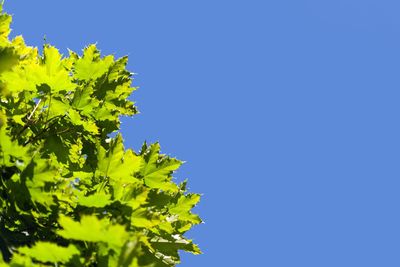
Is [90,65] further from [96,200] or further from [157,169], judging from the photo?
[96,200]

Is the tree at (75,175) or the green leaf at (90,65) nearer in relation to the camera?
the tree at (75,175)

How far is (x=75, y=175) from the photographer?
14.7 feet

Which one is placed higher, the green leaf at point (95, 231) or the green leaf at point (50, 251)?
the green leaf at point (95, 231)

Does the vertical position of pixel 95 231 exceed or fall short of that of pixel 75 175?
it falls short

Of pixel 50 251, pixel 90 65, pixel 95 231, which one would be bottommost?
pixel 50 251

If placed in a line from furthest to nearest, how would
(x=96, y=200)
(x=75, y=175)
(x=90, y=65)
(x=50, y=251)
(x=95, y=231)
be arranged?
(x=90, y=65) → (x=75, y=175) → (x=96, y=200) → (x=50, y=251) → (x=95, y=231)

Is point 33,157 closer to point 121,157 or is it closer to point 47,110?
point 121,157

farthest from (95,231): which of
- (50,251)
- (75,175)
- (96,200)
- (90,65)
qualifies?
(90,65)

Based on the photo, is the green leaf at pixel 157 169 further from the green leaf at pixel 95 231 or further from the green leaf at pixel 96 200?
the green leaf at pixel 95 231

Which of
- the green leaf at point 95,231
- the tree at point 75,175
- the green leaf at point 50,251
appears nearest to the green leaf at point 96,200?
the tree at point 75,175

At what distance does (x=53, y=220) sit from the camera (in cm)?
406

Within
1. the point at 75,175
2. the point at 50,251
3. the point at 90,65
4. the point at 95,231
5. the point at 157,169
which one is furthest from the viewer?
the point at 90,65

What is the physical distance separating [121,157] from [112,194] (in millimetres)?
383

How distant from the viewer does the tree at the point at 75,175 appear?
10.9 feet
